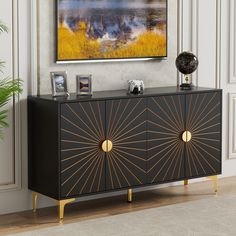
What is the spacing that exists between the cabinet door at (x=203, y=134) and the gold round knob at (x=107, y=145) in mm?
712

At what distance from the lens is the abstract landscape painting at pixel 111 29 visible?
5.05m

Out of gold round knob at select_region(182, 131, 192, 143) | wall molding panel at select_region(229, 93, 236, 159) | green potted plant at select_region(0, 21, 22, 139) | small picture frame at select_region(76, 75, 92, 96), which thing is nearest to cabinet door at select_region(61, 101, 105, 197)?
small picture frame at select_region(76, 75, 92, 96)

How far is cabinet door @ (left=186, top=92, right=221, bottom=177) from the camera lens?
5.34m

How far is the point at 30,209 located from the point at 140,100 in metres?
1.09

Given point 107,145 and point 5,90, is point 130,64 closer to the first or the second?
point 107,145

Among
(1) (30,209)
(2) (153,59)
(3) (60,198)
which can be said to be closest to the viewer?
(3) (60,198)

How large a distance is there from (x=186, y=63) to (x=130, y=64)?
0.43 m

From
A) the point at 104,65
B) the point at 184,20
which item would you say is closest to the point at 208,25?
the point at 184,20

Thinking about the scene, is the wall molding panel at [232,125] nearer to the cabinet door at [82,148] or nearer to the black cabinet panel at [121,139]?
the black cabinet panel at [121,139]

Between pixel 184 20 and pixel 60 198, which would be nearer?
pixel 60 198

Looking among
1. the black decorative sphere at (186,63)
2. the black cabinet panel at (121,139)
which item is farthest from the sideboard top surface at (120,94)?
the black decorative sphere at (186,63)

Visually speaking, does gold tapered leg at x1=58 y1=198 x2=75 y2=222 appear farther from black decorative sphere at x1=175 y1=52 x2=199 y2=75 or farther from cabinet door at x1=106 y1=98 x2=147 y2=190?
black decorative sphere at x1=175 y1=52 x2=199 y2=75

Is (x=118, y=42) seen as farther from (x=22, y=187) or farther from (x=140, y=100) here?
(x=22, y=187)

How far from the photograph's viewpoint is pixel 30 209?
5051 mm
